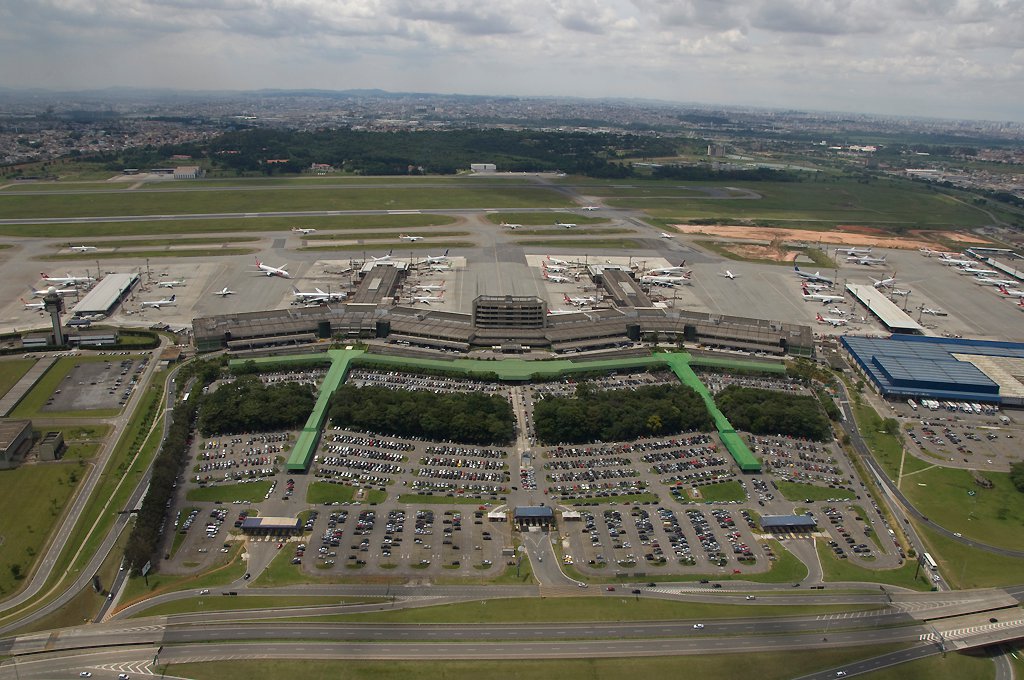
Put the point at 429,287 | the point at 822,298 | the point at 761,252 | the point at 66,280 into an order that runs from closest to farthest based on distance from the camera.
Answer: the point at 66,280 → the point at 429,287 → the point at 822,298 → the point at 761,252

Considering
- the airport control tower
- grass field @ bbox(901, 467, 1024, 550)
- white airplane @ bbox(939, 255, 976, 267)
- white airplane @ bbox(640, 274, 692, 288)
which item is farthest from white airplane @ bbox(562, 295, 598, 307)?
white airplane @ bbox(939, 255, 976, 267)

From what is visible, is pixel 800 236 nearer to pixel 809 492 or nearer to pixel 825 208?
pixel 825 208

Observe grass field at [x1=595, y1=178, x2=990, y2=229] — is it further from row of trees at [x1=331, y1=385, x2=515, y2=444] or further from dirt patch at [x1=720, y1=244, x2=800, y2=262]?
row of trees at [x1=331, y1=385, x2=515, y2=444]

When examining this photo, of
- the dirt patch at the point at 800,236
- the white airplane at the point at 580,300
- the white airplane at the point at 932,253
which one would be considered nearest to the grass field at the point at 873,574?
the white airplane at the point at 580,300

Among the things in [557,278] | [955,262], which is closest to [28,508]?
[557,278]

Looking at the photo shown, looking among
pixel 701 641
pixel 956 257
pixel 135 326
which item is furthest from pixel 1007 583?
pixel 956 257

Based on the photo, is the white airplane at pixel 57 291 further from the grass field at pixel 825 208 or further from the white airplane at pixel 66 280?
the grass field at pixel 825 208

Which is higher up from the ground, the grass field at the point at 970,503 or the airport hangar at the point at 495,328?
the airport hangar at the point at 495,328
